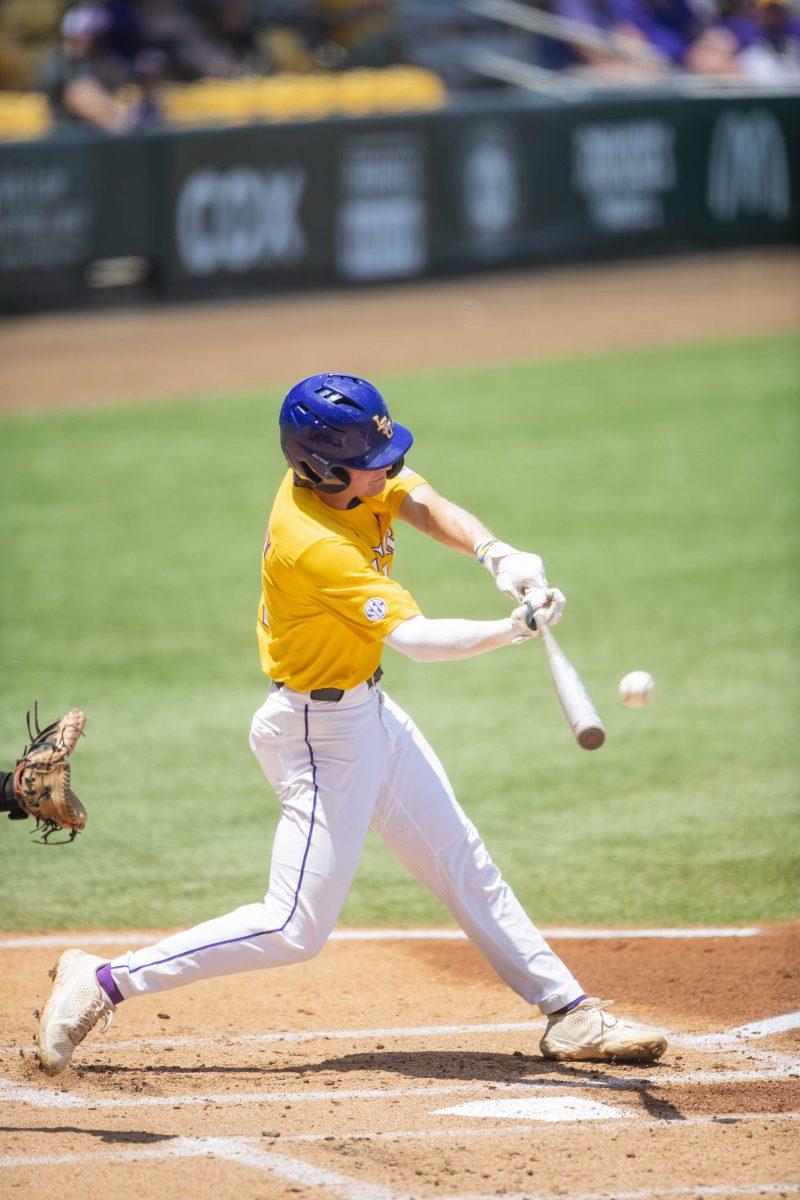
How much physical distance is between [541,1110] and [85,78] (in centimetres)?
1406

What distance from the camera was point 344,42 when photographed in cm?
1992

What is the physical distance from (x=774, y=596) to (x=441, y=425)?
490 centimetres

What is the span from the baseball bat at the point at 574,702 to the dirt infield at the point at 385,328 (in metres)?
10.6

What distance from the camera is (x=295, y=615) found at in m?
4.09

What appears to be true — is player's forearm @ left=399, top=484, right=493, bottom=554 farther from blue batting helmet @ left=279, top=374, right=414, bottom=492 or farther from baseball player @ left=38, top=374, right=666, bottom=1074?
blue batting helmet @ left=279, top=374, right=414, bottom=492

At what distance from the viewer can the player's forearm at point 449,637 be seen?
3857 mm

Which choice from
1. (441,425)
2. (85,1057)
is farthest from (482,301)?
(85,1057)

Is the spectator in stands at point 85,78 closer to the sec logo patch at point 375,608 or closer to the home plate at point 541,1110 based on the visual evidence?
the sec logo patch at point 375,608

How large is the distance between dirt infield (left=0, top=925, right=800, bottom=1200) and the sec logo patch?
4.13ft

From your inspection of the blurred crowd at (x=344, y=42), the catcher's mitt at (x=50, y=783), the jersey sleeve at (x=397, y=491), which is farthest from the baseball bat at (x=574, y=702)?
the blurred crowd at (x=344, y=42)

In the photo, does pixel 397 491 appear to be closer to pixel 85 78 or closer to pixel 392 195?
pixel 85 78

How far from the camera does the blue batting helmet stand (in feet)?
13.2

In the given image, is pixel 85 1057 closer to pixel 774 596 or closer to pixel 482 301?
pixel 774 596

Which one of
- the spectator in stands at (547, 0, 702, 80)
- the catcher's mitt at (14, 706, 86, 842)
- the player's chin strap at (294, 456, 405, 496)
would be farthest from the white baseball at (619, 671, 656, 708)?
the spectator in stands at (547, 0, 702, 80)
